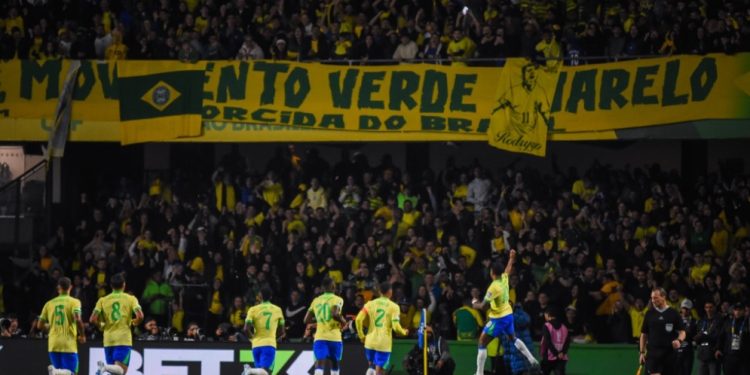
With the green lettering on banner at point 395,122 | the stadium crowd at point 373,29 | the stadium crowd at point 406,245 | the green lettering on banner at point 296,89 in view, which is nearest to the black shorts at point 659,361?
the stadium crowd at point 406,245

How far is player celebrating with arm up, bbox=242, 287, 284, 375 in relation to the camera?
24.0 m

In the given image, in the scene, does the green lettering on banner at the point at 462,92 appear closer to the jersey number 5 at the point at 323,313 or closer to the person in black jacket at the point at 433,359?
the person in black jacket at the point at 433,359

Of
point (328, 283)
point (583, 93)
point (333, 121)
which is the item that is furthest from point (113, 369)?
point (583, 93)

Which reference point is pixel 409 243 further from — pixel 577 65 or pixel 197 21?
pixel 197 21

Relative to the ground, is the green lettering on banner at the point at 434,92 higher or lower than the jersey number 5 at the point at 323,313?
higher

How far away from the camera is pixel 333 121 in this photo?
30.0 meters

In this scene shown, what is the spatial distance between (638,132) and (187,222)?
856cm

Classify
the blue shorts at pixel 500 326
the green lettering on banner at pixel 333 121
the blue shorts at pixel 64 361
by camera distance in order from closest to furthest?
the blue shorts at pixel 64 361 → the blue shorts at pixel 500 326 → the green lettering on banner at pixel 333 121

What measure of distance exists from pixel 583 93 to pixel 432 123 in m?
2.81

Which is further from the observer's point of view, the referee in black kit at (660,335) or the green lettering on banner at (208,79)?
the green lettering on banner at (208,79)

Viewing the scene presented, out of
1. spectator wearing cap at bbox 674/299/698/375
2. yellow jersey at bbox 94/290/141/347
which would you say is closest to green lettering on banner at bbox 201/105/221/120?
yellow jersey at bbox 94/290/141/347

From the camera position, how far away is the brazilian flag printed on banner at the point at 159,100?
98.7 feet

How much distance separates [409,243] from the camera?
1137 inches

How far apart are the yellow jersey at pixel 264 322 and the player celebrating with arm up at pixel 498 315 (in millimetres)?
2974
